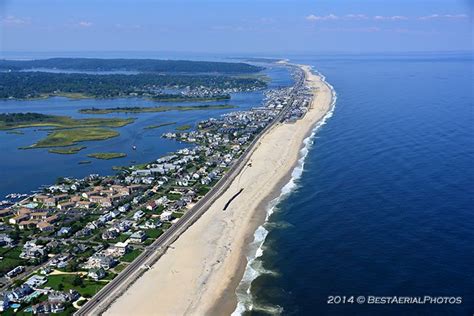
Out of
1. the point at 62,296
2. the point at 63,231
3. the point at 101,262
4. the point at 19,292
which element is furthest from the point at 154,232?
the point at 19,292

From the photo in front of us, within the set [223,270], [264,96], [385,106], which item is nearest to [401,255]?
[223,270]

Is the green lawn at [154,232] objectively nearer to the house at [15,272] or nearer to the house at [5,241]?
the house at [15,272]

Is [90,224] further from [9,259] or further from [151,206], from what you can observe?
[9,259]

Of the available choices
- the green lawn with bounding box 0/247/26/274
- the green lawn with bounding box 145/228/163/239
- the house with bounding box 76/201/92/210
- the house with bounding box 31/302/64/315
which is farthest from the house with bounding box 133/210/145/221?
the house with bounding box 31/302/64/315

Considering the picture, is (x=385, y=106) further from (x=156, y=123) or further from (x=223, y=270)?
(x=223, y=270)

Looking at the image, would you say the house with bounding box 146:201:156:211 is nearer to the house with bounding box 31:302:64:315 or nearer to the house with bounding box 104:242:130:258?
the house with bounding box 104:242:130:258

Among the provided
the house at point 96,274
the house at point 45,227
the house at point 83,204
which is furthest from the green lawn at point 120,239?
the house at point 83,204
